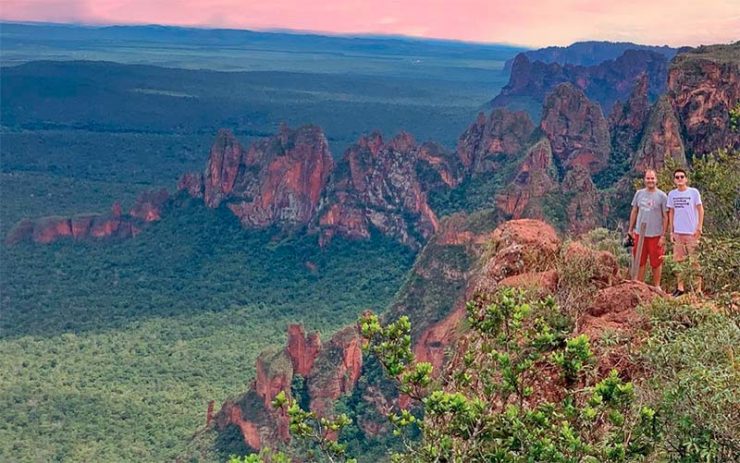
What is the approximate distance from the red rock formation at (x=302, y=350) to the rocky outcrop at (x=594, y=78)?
77.5m

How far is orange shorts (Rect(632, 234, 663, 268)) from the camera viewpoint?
36.1 feet

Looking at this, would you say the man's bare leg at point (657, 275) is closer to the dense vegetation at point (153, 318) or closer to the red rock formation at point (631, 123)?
the dense vegetation at point (153, 318)

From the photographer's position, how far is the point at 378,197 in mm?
56156

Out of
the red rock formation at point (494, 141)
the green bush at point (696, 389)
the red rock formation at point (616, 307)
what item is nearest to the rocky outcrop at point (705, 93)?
the red rock formation at point (494, 141)

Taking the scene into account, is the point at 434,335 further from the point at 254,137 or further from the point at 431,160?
the point at 254,137

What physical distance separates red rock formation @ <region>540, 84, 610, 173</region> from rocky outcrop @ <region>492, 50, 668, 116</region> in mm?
45945

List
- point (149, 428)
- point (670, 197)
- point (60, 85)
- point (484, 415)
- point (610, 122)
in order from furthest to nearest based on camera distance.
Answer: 1. point (60, 85)
2. point (610, 122)
3. point (149, 428)
4. point (670, 197)
5. point (484, 415)

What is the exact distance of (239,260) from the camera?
188 feet

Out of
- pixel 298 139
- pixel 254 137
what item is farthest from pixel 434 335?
pixel 254 137

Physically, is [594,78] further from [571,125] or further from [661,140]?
[661,140]

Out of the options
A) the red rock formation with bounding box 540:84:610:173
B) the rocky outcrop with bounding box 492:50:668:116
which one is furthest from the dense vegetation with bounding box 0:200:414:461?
the rocky outcrop with bounding box 492:50:668:116

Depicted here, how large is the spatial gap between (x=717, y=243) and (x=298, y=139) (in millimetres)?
47658

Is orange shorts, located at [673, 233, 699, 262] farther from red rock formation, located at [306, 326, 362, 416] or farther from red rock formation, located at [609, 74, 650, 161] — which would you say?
red rock formation, located at [609, 74, 650, 161]

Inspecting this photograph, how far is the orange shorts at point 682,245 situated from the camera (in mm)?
10562
